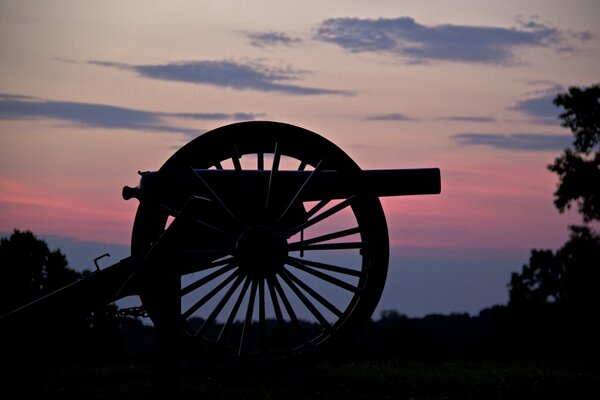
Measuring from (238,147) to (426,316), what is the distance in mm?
30831

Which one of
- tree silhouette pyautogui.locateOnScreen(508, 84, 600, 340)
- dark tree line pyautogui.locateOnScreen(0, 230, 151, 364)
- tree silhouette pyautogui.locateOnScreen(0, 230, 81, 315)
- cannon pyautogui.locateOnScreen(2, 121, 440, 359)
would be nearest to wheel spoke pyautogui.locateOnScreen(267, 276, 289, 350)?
cannon pyautogui.locateOnScreen(2, 121, 440, 359)

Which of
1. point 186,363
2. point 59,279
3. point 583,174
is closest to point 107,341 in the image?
point 59,279

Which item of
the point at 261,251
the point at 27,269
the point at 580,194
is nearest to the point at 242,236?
the point at 261,251

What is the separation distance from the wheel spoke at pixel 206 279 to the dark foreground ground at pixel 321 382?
4.10 ft

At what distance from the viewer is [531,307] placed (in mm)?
26484

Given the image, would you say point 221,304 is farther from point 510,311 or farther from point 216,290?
point 510,311

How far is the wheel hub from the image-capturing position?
1061 cm

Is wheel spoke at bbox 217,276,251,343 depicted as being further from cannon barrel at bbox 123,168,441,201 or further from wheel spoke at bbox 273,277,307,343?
cannon barrel at bbox 123,168,441,201

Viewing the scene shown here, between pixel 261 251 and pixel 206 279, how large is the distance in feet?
2.42

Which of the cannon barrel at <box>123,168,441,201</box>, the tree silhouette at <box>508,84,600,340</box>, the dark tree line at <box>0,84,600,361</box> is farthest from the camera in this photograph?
the tree silhouette at <box>508,84,600,340</box>

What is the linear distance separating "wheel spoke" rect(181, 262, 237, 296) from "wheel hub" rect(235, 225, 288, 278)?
0.17m

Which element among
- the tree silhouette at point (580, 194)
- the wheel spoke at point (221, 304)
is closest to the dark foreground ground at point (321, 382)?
the wheel spoke at point (221, 304)

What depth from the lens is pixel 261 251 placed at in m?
10.6

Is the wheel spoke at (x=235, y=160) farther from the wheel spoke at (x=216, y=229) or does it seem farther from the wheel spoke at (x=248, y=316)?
the wheel spoke at (x=248, y=316)
